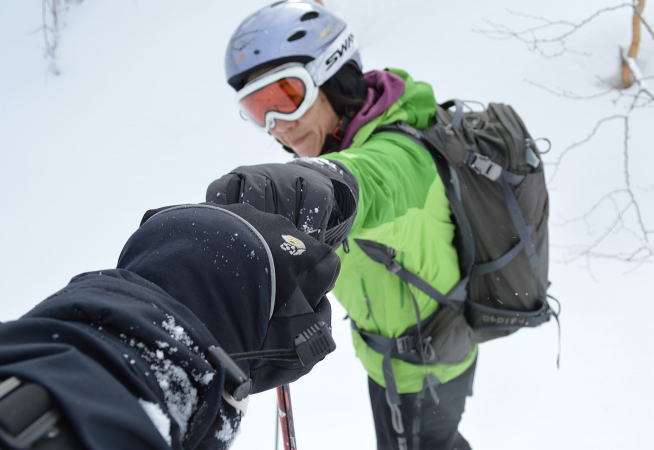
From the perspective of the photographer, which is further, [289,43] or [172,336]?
[289,43]

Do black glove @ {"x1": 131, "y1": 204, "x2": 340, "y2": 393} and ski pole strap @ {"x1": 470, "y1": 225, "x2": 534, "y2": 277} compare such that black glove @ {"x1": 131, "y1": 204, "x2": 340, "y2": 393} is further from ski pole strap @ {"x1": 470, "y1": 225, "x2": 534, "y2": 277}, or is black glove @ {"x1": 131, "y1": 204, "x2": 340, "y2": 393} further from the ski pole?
ski pole strap @ {"x1": 470, "y1": 225, "x2": 534, "y2": 277}

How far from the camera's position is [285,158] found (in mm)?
5504

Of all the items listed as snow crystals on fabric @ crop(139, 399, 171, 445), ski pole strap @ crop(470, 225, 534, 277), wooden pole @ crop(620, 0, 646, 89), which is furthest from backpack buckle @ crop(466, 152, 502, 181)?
wooden pole @ crop(620, 0, 646, 89)

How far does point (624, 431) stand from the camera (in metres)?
2.71

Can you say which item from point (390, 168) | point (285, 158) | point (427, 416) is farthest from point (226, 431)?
point (285, 158)

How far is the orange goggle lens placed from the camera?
185 centimetres

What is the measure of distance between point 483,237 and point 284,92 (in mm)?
878

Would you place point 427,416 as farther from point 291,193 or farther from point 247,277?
point 247,277

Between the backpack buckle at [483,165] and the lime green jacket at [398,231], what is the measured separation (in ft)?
0.43

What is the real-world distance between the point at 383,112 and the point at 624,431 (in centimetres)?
232

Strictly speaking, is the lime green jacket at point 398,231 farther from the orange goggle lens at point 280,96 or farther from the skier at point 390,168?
the orange goggle lens at point 280,96

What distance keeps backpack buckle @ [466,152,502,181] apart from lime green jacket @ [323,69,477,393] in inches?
5.1

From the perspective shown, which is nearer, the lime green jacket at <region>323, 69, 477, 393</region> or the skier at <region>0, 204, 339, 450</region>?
the skier at <region>0, 204, 339, 450</region>

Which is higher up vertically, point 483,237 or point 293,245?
point 293,245
